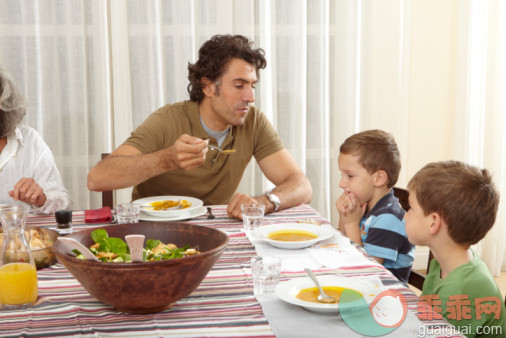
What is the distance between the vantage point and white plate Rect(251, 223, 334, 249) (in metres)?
1.53

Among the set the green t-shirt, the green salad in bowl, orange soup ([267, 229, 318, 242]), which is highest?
the green salad in bowl

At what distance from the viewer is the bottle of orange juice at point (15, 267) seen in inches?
45.1

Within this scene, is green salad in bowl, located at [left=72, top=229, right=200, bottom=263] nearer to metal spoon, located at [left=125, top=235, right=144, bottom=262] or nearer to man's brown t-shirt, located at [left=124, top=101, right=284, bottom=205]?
metal spoon, located at [left=125, top=235, right=144, bottom=262]

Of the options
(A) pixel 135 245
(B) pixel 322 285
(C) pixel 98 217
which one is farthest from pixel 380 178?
(A) pixel 135 245

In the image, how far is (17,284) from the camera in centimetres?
114

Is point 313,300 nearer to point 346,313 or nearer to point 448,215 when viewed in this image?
point 346,313

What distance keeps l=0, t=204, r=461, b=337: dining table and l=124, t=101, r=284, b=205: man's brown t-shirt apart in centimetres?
104

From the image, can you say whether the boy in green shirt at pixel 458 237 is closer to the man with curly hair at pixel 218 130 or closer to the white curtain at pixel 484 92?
the man with curly hair at pixel 218 130

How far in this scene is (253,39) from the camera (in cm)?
313

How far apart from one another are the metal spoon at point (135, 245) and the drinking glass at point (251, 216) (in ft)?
2.08

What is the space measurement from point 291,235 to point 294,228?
74 mm

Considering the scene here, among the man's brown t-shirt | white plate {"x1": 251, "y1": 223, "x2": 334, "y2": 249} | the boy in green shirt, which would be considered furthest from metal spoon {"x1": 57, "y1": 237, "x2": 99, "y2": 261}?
the man's brown t-shirt

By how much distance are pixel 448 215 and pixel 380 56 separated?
202 centimetres

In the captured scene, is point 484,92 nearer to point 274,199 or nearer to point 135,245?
point 274,199
